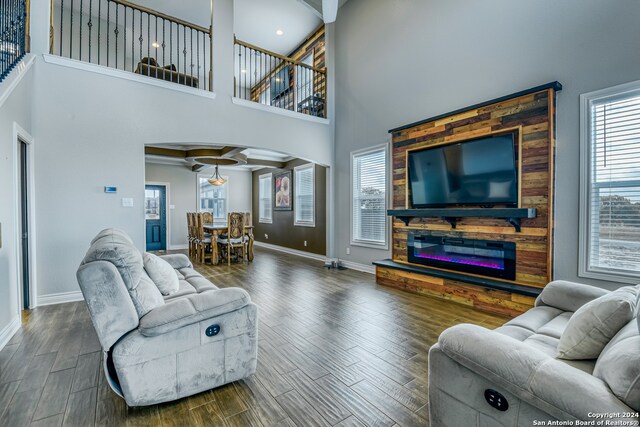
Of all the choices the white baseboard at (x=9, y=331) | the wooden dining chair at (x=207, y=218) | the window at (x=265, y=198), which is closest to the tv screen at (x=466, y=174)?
the white baseboard at (x=9, y=331)

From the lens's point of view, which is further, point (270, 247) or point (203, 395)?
point (270, 247)

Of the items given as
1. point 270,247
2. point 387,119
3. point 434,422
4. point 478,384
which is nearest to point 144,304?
point 434,422

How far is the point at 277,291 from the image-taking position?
4426 millimetres

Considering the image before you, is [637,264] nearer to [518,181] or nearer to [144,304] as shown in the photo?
[518,181]

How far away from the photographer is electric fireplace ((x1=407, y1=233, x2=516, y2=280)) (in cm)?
361

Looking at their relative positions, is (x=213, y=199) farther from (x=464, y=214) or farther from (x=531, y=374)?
(x=531, y=374)

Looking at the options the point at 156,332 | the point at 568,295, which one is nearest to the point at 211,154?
the point at 156,332

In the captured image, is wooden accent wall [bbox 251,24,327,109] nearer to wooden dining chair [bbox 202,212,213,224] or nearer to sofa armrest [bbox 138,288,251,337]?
wooden dining chair [bbox 202,212,213,224]

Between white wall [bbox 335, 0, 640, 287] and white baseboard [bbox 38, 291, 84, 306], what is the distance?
4.37m

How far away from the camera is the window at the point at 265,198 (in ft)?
31.5

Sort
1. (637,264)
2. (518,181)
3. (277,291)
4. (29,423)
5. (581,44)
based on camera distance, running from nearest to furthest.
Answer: (29,423), (637,264), (581,44), (518,181), (277,291)

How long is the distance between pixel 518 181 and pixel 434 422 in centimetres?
305

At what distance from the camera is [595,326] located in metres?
1.28

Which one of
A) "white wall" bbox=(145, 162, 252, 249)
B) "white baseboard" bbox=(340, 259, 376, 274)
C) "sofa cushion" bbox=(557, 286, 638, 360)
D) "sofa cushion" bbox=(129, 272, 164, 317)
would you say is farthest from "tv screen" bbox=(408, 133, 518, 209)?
"white wall" bbox=(145, 162, 252, 249)
